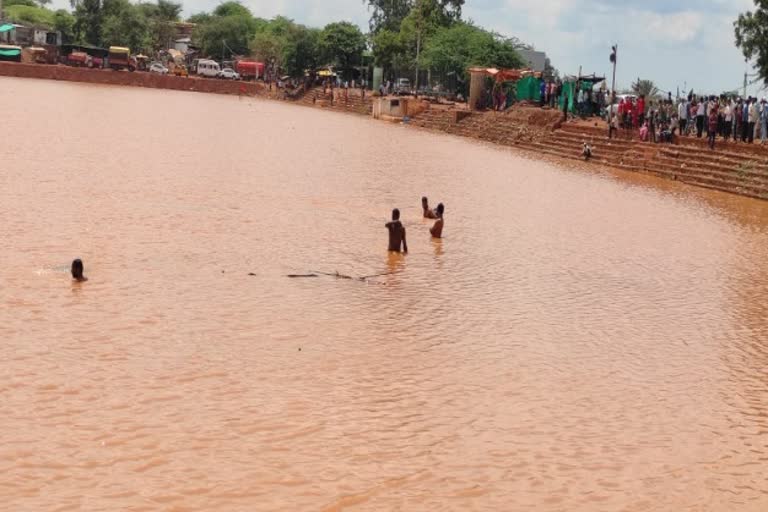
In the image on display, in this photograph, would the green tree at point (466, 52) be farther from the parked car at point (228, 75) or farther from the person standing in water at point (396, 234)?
the person standing in water at point (396, 234)

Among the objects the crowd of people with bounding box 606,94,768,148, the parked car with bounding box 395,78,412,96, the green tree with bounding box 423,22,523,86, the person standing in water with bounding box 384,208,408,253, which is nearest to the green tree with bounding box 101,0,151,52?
the parked car with bounding box 395,78,412,96

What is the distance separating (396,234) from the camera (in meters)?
14.1

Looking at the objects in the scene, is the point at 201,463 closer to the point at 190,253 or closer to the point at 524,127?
the point at 190,253

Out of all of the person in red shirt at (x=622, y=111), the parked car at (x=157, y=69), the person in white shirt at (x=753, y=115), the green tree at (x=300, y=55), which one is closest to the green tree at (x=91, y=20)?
the parked car at (x=157, y=69)

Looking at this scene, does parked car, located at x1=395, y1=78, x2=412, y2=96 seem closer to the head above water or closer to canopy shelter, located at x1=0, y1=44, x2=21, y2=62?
canopy shelter, located at x1=0, y1=44, x2=21, y2=62

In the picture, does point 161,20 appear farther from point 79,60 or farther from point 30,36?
point 79,60

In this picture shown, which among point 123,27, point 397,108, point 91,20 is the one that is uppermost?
point 91,20

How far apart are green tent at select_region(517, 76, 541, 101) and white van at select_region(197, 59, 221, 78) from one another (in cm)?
3770

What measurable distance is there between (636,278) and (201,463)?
28.6ft

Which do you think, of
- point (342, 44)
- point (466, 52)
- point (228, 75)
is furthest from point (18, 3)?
point (466, 52)

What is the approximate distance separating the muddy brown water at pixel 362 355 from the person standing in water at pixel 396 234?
0.20 m

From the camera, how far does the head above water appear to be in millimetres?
10867

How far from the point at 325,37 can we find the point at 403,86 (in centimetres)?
1011

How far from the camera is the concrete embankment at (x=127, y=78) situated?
227 ft
